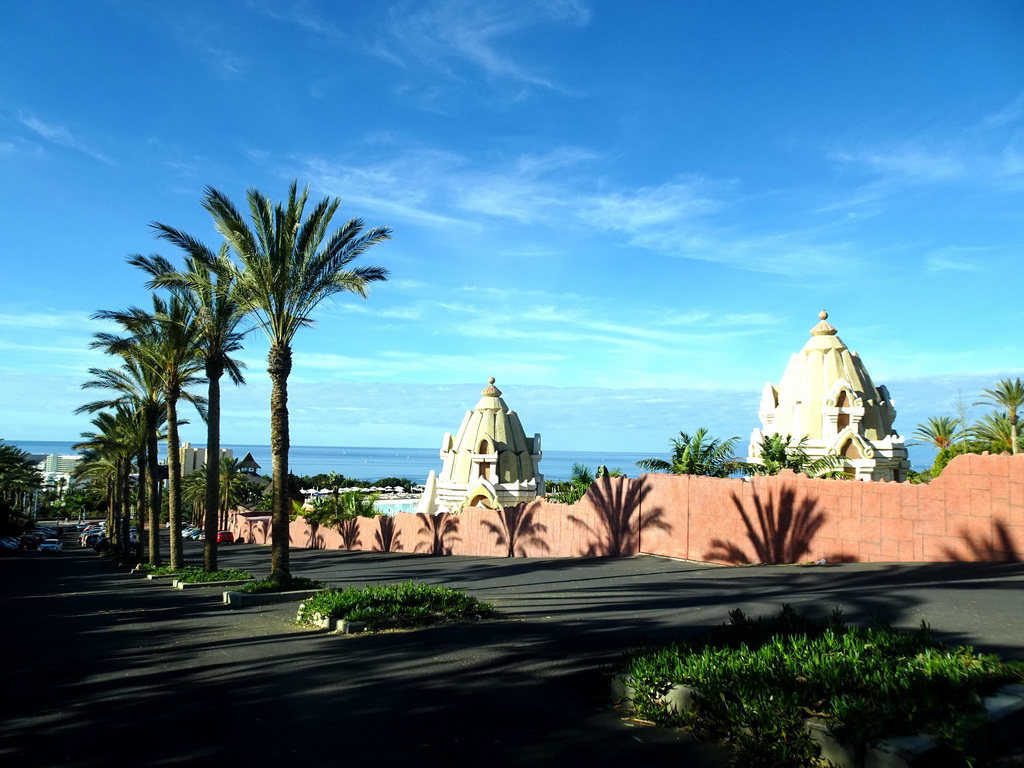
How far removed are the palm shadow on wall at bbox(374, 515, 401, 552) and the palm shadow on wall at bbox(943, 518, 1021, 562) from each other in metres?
26.1

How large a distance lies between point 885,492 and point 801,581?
3.30m

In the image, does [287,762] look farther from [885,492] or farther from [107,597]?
[107,597]

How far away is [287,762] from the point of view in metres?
5.47

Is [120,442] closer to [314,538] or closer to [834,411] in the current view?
[314,538]

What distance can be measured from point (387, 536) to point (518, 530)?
1216cm

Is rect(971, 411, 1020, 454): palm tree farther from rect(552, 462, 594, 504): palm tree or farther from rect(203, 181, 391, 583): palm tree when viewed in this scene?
rect(203, 181, 391, 583): palm tree

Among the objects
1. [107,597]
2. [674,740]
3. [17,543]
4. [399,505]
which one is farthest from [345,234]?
[399,505]

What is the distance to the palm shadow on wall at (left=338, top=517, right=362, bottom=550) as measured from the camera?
4147 centimetres

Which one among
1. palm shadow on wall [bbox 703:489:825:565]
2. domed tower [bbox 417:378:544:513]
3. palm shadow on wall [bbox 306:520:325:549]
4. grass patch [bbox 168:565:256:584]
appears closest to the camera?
palm shadow on wall [bbox 703:489:825:565]

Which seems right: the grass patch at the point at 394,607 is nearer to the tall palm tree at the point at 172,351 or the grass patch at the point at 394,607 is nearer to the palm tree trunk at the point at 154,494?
the tall palm tree at the point at 172,351

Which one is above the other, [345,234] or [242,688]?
[345,234]

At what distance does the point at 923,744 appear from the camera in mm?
4805

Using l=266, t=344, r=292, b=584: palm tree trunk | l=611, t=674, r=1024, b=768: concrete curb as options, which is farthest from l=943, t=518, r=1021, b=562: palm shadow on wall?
l=266, t=344, r=292, b=584: palm tree trunk

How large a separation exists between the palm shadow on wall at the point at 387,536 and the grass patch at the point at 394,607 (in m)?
25.7
